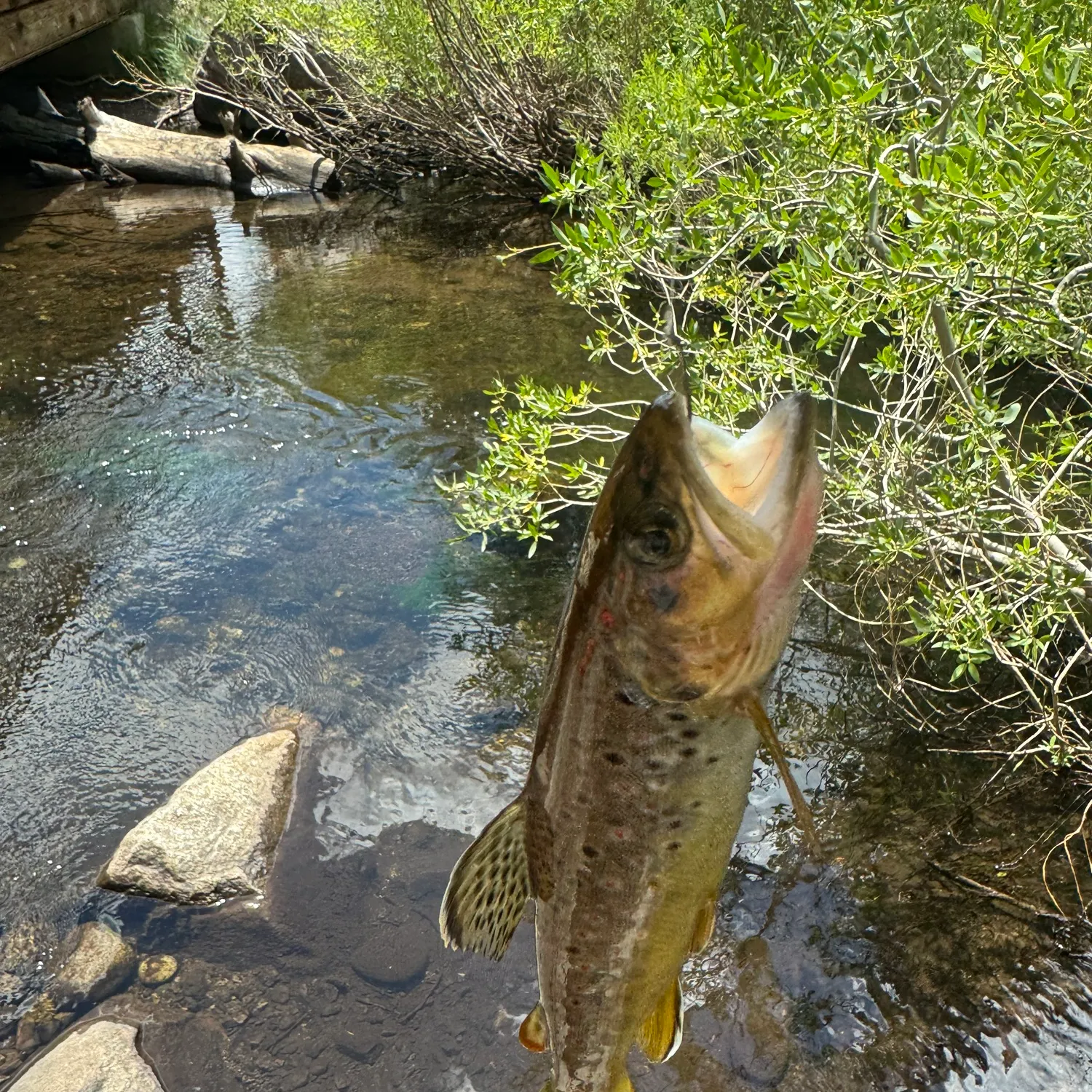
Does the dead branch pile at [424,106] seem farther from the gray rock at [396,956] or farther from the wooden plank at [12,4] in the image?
the gray rock at [396,956]

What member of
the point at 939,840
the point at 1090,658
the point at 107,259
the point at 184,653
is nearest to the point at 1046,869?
the point at 939,840

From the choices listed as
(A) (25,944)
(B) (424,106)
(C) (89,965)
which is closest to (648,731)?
(C) (89,965)

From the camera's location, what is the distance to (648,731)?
1662 millimetres

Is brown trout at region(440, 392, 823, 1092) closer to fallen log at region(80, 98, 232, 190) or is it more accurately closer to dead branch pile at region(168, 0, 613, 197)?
dead branch pile at region(168, 0, 613, 197)

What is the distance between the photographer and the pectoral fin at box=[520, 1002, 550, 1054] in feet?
7.11

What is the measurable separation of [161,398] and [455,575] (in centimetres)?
408

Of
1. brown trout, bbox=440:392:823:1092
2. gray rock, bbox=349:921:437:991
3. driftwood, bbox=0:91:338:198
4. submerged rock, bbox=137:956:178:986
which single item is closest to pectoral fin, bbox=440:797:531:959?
brown trout, bbox=440:392:823:1092

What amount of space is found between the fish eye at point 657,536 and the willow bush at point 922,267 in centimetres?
76

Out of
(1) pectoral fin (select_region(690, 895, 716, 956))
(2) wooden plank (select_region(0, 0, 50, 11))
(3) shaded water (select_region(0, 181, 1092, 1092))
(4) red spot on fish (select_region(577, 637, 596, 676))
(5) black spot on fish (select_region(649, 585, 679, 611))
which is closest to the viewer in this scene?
(5) black spot on fish (select_region(649, 585, 679, 611))

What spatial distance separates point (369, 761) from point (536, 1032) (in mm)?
3365

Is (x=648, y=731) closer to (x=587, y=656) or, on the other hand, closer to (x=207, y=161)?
(x=587, y=656)

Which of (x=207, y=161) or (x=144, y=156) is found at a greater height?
(x=144, y=156)

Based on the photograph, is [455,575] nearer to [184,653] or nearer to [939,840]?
[184,653]

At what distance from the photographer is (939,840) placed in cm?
466
